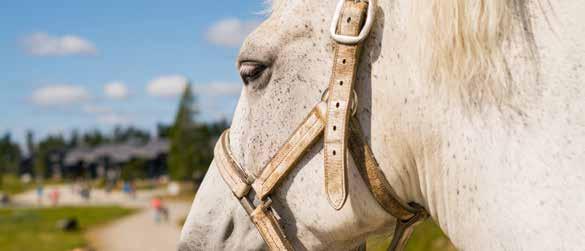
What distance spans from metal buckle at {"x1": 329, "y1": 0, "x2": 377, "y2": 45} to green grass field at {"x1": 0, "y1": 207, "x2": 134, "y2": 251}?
76.5 ft

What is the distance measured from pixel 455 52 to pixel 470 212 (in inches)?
16.2

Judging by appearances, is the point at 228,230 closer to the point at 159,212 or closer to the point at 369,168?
the point at 369,168

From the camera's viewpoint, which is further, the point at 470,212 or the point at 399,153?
the point at 399,153

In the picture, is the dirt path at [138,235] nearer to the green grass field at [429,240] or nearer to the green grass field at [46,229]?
the green grass field at [46,229]

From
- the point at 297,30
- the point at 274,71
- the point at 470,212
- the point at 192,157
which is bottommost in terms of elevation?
the point at 192,157

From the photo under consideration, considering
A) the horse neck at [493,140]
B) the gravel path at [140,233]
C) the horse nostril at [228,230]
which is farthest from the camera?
the gravel path at [140,233]

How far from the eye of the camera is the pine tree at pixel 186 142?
53375 mm

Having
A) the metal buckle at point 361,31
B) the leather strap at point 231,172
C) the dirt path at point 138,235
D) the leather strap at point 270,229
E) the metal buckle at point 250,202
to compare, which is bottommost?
the dirt path at point 138,235

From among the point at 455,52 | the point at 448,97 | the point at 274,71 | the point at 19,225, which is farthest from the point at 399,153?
the point at 19,225

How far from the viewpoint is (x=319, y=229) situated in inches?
71.5

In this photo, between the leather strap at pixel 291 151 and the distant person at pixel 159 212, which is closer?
the leather strap at pixel 291 151

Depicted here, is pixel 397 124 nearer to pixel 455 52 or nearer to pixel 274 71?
pixel 455 52

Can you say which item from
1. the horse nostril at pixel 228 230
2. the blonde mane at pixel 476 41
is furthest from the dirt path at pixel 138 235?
the blonde mane at pixel 476 41

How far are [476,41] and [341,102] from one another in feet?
1.34
